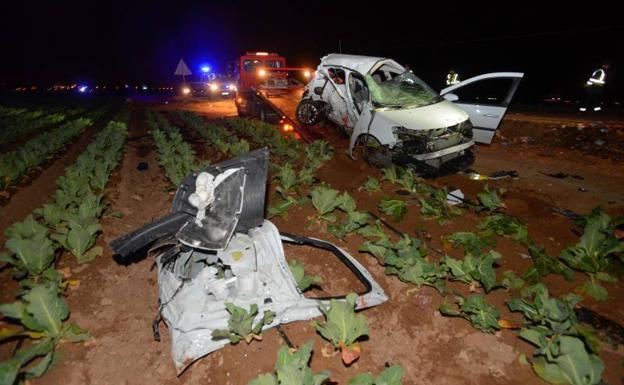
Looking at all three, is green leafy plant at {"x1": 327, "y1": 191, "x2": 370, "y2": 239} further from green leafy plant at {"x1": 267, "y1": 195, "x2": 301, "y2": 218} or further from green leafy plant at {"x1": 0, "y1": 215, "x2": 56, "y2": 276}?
green leafy plant at {"x1": 0, "y1": 215, "x2": 56, "y2": 276}

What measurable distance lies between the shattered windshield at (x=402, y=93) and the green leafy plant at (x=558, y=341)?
4629 millimetres

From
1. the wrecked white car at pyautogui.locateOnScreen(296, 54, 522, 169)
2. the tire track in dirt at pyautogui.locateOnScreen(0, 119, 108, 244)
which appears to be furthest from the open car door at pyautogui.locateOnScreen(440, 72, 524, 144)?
the tire track in dirt at pyautogui.locateOnScreen(0, 119, 108, 244)

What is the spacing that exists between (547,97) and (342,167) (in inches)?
476

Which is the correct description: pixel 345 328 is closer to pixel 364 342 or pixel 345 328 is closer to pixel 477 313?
pixel 364 342

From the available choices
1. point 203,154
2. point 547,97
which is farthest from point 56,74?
point 547,97

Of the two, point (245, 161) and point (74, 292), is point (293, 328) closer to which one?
point (245, 161)

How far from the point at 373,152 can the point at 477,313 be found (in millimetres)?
4232

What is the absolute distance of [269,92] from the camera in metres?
12.3

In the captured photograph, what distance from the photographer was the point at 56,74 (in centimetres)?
6153

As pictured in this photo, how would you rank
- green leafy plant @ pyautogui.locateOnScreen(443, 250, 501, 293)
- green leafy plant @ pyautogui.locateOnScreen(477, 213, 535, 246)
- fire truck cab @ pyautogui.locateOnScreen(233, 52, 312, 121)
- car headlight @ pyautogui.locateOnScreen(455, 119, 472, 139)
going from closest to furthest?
1. green leafy plant @ pyautogui.locateOnScreen(443, 250, 501, 293)
2. green leafy plant @ pyautogui.locateOnScreen(477, 213, 535, 246)
3. car headlight @ pyautogui.locateOnScreen(455, 119, 472, 139)
4. fire truck cab @ pyautogui.locateOnScreen(233, 52, 312, 121)

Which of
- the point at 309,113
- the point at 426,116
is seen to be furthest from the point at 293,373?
the point at 309,113

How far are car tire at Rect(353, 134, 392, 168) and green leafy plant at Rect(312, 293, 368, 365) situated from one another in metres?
4.15

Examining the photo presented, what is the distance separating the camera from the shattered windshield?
6.80 metres

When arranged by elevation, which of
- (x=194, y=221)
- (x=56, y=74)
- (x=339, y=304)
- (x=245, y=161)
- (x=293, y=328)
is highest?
(x=56, y=74)
